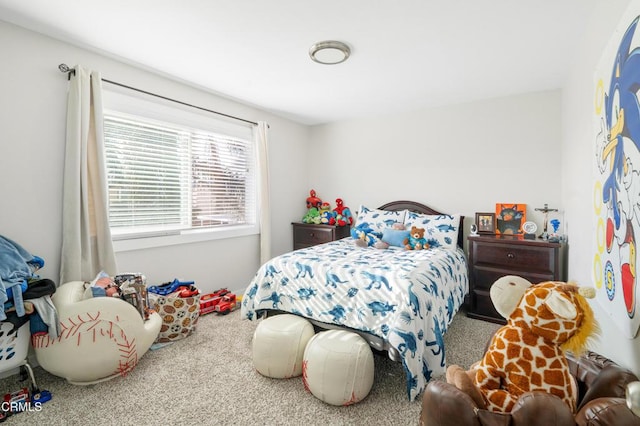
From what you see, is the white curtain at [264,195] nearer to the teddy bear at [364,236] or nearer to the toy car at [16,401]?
the teddy bear at [364,236]

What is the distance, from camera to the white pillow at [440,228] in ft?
10.2

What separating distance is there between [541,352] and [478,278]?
2066mm

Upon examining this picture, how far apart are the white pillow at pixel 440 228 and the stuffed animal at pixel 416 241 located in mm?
98

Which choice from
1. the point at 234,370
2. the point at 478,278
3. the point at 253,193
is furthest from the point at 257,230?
the point at 478,278

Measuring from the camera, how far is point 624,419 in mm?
755

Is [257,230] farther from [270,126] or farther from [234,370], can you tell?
[234,370]

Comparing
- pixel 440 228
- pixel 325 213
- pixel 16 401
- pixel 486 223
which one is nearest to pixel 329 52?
pixel 440 228

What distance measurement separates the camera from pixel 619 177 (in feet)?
3.60

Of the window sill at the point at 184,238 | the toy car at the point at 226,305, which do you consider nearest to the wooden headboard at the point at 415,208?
the window sill at the point at 184,238

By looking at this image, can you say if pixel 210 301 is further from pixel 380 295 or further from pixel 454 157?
pixel 454 157

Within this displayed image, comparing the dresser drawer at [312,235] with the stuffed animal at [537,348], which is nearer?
the stuffed animal at [537,348]

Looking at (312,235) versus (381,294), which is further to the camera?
(312,235)

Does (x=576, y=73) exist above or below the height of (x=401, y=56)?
below

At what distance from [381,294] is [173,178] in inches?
92.7
